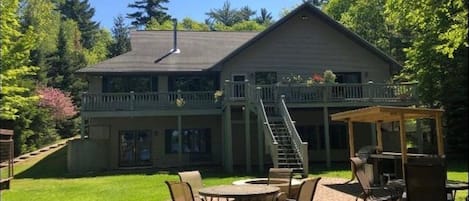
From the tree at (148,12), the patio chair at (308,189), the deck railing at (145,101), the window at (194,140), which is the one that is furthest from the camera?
the tree at (148,12)

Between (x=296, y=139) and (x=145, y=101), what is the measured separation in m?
9.06

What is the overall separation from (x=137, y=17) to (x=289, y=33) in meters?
49.2

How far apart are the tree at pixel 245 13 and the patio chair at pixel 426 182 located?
8195 cm

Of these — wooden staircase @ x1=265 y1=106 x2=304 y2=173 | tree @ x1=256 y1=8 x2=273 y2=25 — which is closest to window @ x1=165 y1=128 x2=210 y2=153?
wooden staircase @ x1=265 y1=106 x2=304 y2=173

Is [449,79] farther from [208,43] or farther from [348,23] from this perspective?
[348,23]

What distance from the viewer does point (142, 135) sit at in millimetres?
26594

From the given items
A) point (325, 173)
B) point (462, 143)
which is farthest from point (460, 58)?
point (325, 173)

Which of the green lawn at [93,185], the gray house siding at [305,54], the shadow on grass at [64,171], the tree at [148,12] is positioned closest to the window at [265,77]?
the gray house siding at [305,54]

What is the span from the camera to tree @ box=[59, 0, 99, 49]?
72562 millimetres

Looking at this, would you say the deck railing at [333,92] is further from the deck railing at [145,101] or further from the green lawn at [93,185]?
the green lawn at [93,185]

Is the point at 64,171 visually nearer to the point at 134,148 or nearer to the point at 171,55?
the point at 134,148

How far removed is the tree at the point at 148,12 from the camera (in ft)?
233

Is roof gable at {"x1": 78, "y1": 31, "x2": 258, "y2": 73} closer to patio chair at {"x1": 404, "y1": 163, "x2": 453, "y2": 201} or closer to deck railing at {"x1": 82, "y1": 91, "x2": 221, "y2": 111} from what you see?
deck railing at {"x1": 82, "y1": 91, "x2": 221, "y2": 111}

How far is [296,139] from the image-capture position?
19.0m
